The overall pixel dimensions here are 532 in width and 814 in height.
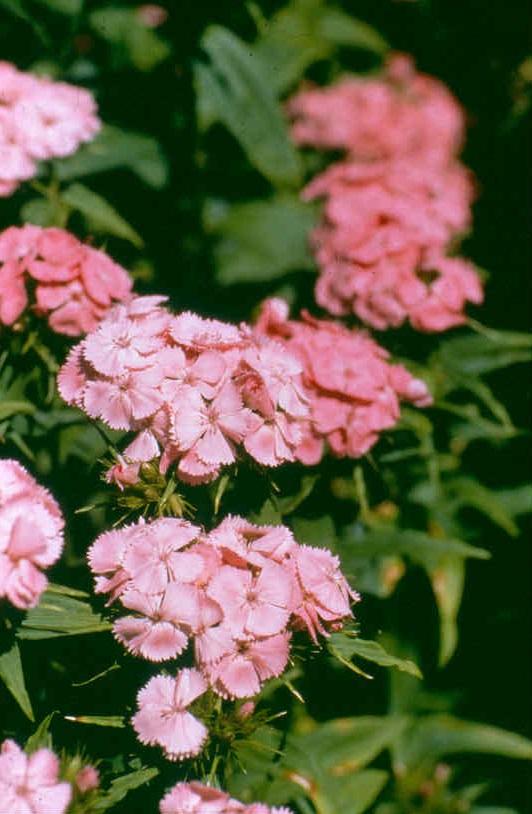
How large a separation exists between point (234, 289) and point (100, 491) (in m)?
0.98

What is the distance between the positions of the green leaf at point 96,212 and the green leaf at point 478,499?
1065 millimetres

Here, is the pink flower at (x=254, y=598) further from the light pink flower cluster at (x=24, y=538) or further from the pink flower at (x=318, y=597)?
the light pink flower cluster at (x=24, y=538)

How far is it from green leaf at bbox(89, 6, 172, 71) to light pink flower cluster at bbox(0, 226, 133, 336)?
97 cm

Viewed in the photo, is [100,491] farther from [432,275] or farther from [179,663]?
[432,275]

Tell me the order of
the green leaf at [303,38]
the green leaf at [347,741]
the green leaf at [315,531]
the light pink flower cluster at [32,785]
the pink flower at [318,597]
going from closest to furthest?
the light pink flower cluster at [32,785] → the pink flower at [318,597] → the green leaf at [315,531] → the green leaf at [347,741] → the green leaf at [303,38]

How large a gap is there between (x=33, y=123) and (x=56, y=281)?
49 centimetres

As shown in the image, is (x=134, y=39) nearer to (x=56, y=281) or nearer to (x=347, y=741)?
(x=56, y=281)

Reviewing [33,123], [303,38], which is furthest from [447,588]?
[303,38]

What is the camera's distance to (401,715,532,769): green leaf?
8.01 ft

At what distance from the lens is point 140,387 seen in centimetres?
161

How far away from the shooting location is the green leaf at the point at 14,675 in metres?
1.52

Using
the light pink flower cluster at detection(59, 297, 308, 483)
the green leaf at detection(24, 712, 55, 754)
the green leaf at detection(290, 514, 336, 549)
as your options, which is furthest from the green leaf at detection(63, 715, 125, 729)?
the green leaf at detection(290, 514, 336, 549)

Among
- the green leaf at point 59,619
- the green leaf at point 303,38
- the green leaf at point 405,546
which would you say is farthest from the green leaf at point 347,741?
the green leaf at point 303,38

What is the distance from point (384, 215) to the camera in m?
2.27
